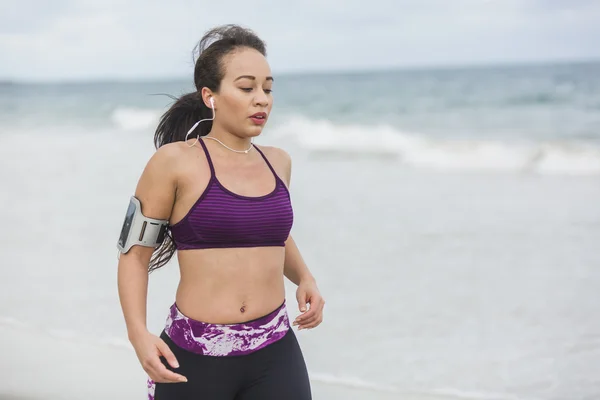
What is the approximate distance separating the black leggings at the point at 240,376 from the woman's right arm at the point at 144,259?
14cm

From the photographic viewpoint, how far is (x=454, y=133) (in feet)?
59.6

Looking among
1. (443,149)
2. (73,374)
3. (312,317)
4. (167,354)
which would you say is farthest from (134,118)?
(167,354)

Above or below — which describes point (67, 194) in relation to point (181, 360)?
above

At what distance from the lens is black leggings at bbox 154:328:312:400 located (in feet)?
7.04

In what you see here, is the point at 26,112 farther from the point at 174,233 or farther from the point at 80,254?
the point at 174,233

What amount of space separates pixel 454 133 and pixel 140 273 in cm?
1665

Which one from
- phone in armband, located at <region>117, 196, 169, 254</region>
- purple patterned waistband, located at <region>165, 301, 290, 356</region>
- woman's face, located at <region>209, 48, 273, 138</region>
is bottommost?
purple patterned waistband, located at <region>165, 301, 290, 356</region>

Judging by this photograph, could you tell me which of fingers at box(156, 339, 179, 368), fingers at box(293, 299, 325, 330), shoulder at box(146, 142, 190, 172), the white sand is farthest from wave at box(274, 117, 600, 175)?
fingers at box(156, 339, 179, 368)

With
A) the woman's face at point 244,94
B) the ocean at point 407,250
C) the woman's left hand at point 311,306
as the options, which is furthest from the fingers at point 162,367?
the ocean at point 407,250

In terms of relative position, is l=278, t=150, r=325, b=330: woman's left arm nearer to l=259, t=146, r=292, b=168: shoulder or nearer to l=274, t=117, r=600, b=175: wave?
l=259, t=146, r=292, b=168: shoulder

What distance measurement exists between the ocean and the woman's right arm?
74cm

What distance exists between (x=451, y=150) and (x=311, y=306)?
1407 cm

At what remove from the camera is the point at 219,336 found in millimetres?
2160

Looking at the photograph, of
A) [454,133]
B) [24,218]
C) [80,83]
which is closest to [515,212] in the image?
[24,218]
